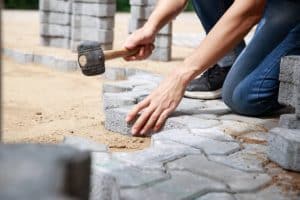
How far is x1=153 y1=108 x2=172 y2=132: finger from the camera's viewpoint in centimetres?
224

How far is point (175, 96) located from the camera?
221cm

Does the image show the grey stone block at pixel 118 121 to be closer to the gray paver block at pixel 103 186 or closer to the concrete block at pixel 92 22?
the gray paver block at pixel 103 186

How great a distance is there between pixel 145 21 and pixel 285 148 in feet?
14.0

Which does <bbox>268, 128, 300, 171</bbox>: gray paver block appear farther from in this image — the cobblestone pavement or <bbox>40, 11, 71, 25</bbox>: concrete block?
<bbox>40, 11, 71, 25</bbox>: concrete block

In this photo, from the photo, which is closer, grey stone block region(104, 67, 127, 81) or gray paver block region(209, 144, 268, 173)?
gray paver block region(209, 144, 268, 173)

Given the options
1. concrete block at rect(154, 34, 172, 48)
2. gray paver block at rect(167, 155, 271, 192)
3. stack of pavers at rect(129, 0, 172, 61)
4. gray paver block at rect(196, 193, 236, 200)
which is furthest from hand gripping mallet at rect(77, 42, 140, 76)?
concrete block at rect(154, 34, 172, 48)

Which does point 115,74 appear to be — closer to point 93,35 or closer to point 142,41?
point 93,35

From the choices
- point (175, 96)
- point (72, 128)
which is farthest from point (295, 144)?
point (72, 128)

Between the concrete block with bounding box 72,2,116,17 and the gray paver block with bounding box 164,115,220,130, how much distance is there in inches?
147

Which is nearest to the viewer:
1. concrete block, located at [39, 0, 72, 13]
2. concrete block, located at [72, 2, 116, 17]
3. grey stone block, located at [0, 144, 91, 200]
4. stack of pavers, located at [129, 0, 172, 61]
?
grey stone block, located at [0, 144, 91, 200]

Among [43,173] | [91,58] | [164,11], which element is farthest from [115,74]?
A: [43,173]

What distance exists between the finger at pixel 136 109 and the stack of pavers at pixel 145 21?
351 centimetres

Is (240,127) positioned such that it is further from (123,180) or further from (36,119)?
(36,119)

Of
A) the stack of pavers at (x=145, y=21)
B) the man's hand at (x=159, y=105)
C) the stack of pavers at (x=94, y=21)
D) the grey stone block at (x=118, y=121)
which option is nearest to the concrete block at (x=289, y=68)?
the man's hand at (x=159, y=105)
